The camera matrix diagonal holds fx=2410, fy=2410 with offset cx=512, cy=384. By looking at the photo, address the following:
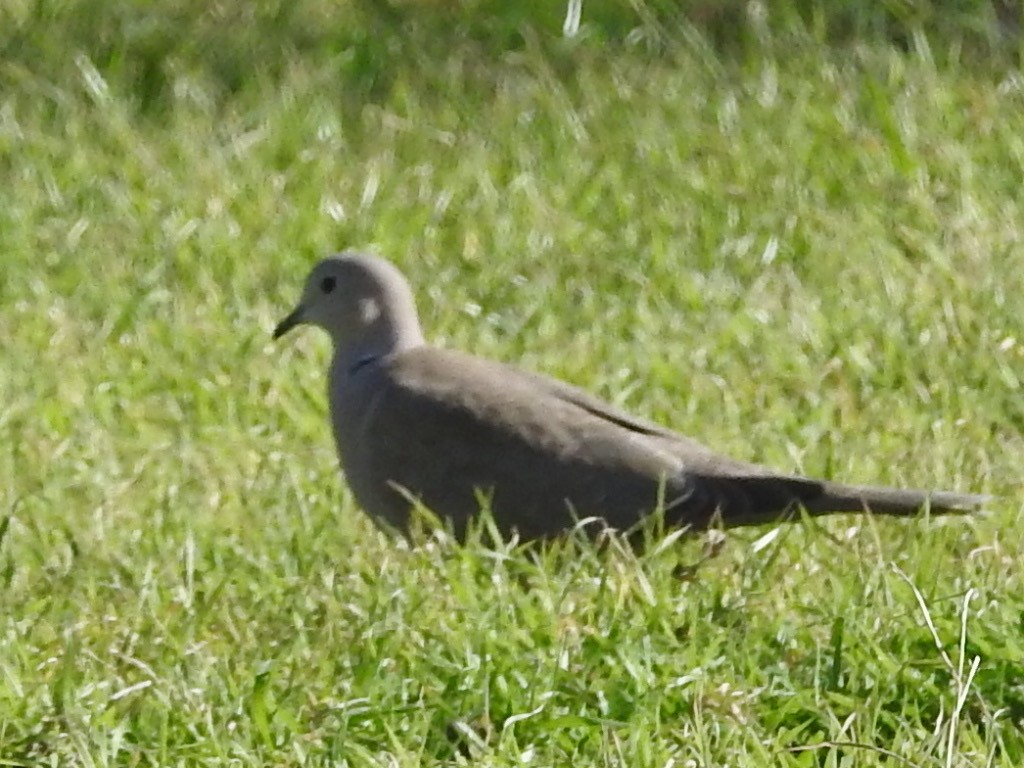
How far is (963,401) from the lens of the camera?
608 centimetres

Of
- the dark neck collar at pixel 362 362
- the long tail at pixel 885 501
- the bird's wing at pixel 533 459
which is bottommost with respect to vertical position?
the long tail at pixel 885 501

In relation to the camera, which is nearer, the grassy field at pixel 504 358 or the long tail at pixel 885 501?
the grassy field at pixel 504 358

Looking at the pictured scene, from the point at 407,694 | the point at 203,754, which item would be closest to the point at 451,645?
the point at 407,694

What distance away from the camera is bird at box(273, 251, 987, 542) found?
4.87 metres

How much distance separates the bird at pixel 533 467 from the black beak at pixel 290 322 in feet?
2.00

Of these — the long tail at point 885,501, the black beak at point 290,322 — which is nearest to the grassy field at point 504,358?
the long tail at point 885,501

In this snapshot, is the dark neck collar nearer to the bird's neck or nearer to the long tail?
the bird's neck

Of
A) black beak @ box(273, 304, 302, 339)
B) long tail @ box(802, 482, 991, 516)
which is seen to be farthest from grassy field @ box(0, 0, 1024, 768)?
black beak @ box(273, 304, 302, 339)

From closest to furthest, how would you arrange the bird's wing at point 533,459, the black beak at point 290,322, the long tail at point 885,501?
1. the long tail at point 885,501
2. the bird's wing at point 533,459
3. the black beak at point 290,322

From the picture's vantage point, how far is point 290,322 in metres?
6.05

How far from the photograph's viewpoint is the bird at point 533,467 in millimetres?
4867

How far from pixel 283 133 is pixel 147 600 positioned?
133 inches

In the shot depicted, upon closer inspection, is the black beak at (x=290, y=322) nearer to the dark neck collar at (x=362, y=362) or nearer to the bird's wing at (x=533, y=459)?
the dark neck collar at (x=362, y=362)

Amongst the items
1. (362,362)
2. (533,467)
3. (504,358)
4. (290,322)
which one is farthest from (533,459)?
(504,358)
